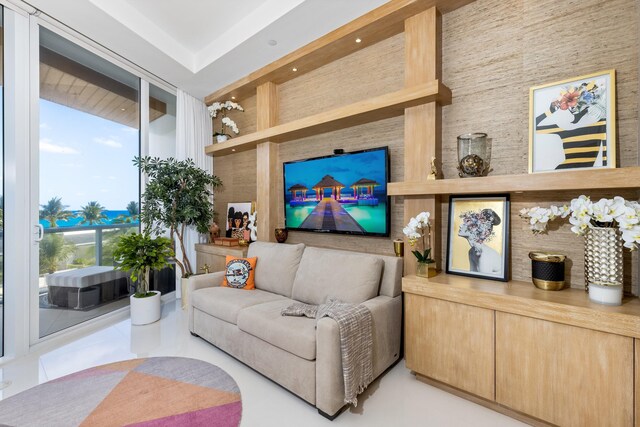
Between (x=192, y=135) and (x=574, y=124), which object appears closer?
(x=574, y=124)

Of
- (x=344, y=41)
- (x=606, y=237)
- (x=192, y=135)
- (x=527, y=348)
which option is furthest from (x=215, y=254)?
(x=606, y=237)

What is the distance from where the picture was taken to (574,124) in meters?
1.87

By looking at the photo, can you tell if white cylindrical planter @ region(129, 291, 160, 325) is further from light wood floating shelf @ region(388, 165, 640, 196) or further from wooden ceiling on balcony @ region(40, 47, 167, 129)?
light wood floating shelf @ region(388, 165, 640, 196)

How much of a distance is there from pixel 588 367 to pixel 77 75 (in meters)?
4.89

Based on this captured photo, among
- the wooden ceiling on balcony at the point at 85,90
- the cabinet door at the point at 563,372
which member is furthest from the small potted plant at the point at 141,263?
the cabinet door at the point at 563,372

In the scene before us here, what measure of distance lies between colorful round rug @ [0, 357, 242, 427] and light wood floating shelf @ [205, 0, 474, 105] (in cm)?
314

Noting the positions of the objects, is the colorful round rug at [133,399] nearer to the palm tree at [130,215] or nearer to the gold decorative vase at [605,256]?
the palm tree at [130,215]

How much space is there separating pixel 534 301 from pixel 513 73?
1633 mm

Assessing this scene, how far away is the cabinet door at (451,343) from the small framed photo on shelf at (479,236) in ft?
1.37

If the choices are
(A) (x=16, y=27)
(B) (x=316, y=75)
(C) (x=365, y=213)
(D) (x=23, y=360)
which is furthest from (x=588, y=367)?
(A) (x=16, y=27)

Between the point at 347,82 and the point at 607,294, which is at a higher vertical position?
the point at 347,82

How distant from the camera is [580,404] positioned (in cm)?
153

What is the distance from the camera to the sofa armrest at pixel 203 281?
2.96 m

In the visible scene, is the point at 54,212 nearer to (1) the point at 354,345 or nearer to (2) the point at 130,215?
(2) the point at 130,215
